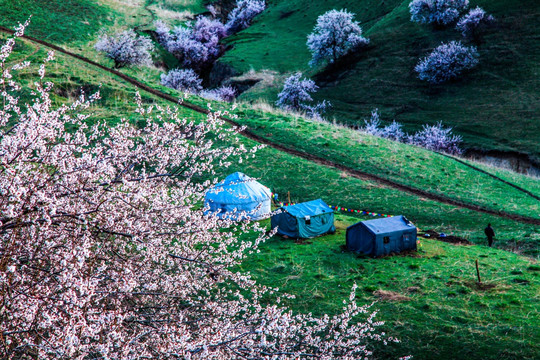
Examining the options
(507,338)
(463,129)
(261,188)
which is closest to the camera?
(507,338)

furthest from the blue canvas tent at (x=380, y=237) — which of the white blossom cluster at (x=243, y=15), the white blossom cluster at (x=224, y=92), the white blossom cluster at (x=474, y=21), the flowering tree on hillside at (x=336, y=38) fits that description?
the white blossom cluster at (x=243, y=15)

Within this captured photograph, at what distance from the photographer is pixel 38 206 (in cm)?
539

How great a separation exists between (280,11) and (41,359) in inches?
3848

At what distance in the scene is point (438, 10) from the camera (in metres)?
59.2

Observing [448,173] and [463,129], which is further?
[463,129]

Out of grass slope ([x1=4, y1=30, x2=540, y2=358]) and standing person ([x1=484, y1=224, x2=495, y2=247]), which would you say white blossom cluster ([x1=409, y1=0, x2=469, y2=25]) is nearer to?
grass slope ([x1=4, y1=30, x2=540, y2=358])

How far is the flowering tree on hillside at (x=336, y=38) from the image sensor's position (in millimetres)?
62062

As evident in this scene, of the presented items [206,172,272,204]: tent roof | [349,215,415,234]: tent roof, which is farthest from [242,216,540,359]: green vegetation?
[206,172,272,204]: tent roof

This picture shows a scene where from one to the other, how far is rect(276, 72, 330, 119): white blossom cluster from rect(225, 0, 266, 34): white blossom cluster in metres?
40.8

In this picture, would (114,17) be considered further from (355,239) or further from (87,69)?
(355,239)

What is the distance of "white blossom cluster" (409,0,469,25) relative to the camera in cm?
5881

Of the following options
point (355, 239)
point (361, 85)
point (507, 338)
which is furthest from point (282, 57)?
point (507, 338)

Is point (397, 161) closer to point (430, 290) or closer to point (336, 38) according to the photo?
point (430, 290)

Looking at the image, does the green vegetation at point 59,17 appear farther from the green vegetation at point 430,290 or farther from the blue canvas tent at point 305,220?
the green vegetation at point 430,290
